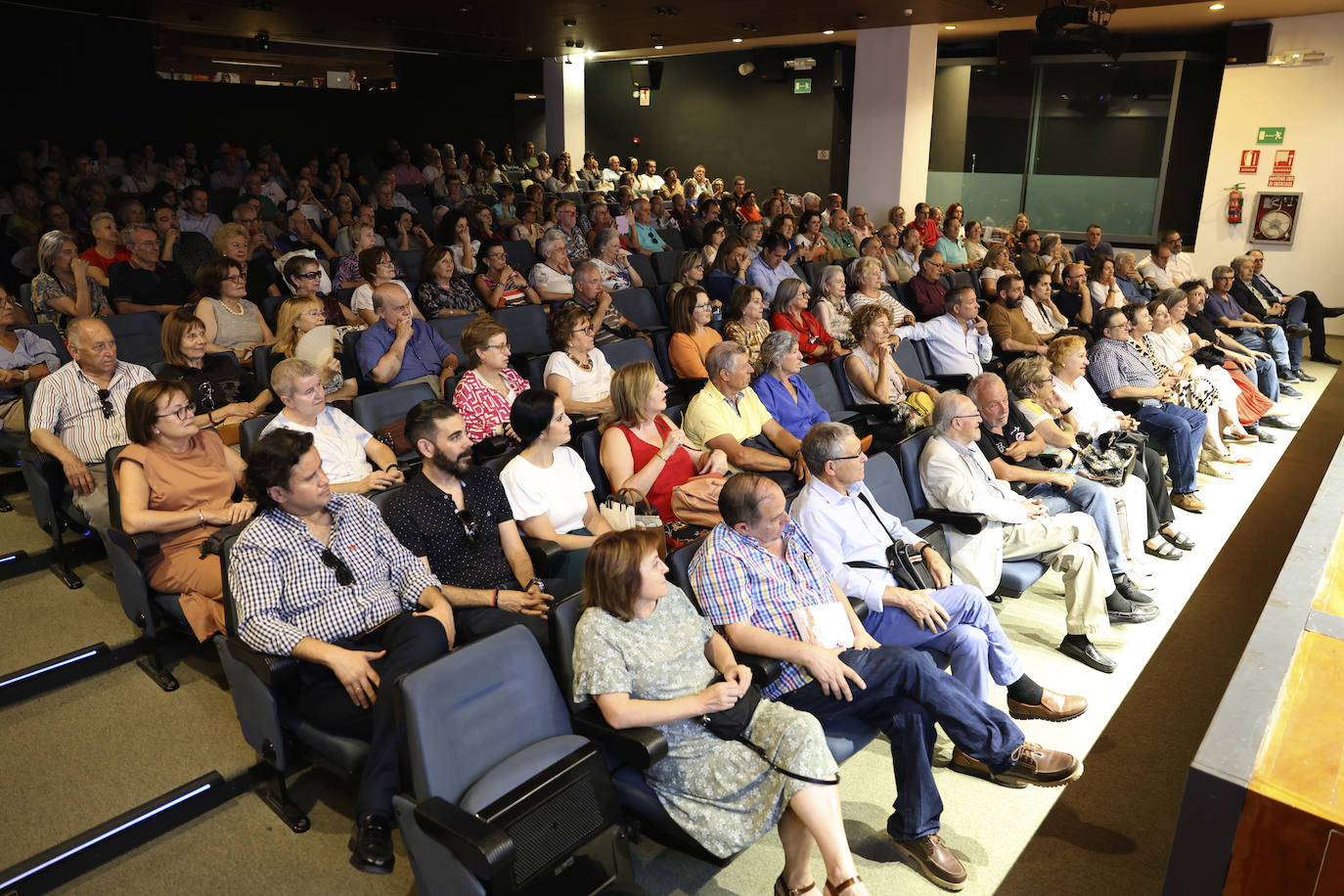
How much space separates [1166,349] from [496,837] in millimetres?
6056

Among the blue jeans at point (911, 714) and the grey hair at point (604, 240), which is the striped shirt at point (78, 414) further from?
the grey hair at point (604, 240)

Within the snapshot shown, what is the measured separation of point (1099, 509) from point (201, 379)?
4.03m

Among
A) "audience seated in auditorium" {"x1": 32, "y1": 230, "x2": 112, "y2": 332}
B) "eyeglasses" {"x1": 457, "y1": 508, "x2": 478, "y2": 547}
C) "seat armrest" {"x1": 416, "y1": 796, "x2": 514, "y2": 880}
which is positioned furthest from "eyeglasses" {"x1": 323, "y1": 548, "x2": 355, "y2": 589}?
"audience seated in auditorium" {"x1": 32, "y1": 230, "x2": 112, "y2": 332}

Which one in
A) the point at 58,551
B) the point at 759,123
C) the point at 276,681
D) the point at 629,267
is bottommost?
the point at 58,551

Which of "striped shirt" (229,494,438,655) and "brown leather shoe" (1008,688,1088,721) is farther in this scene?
"brown leather shoe" (1008,688,1088,721)

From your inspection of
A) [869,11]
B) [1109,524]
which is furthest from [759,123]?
[1109,524]

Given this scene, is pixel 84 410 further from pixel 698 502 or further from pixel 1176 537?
pixel 1176 537

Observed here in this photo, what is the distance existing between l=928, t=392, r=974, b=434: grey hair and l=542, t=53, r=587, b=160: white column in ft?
42.5

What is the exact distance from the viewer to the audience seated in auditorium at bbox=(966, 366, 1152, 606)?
3.97m

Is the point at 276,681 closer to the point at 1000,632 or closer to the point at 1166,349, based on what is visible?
the point at 1000,632

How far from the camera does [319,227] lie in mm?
9328

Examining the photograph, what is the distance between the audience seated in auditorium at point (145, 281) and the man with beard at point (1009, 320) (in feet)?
17.8

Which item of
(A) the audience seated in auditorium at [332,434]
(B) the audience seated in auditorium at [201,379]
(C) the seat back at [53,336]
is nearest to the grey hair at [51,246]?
(C) the seat back at [53,336]

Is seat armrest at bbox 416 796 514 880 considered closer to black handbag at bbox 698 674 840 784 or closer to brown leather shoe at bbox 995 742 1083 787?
black handbag at bbox 698 674 840 784
